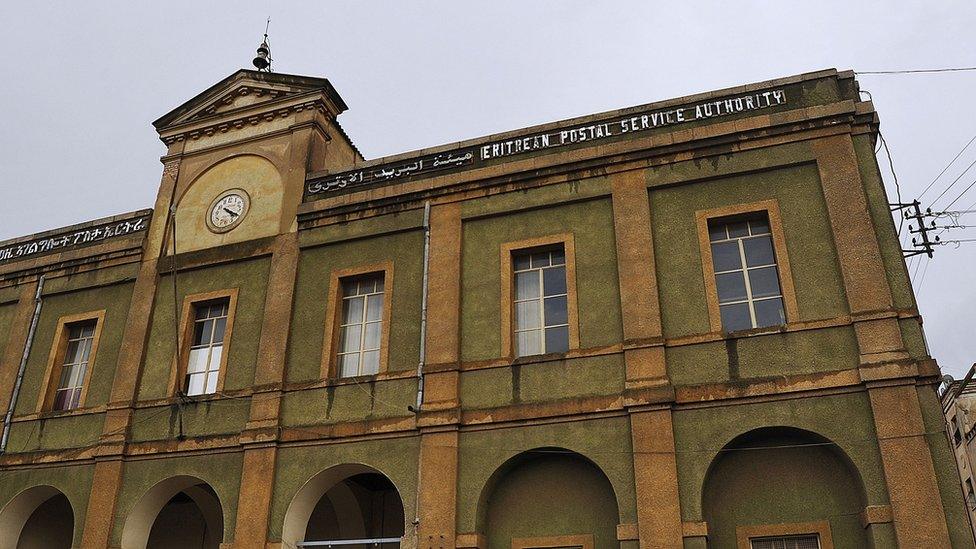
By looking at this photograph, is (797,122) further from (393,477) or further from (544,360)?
(393,477)

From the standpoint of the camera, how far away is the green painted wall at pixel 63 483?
1452cm

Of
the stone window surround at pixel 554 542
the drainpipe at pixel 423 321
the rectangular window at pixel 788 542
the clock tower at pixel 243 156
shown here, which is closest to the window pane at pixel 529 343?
the drainpipe at pixel 423 321

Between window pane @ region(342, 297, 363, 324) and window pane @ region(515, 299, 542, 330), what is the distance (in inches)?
115

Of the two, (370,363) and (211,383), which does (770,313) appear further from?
(211,383)

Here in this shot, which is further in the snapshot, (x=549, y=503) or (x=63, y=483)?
(x=63, y=483)

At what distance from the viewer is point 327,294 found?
48.4 feet

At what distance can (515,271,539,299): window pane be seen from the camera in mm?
13727

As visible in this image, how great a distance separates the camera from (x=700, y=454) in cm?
1141

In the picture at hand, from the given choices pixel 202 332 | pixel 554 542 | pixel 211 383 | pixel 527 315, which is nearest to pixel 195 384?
pixel 211 383

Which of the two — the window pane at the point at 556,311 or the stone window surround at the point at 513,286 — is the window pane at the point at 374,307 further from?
the window pane at the point at 556,311

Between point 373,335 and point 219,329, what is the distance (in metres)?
3.29

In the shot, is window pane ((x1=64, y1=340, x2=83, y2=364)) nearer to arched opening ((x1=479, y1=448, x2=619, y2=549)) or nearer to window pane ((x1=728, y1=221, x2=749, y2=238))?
arched opening ((x1=479, y1=448, x2=619, y2=549))

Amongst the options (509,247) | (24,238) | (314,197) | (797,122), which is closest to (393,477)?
(509,247)

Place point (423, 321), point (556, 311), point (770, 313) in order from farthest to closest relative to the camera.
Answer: point (423, 321), point (556, 311), point (770, 313)
